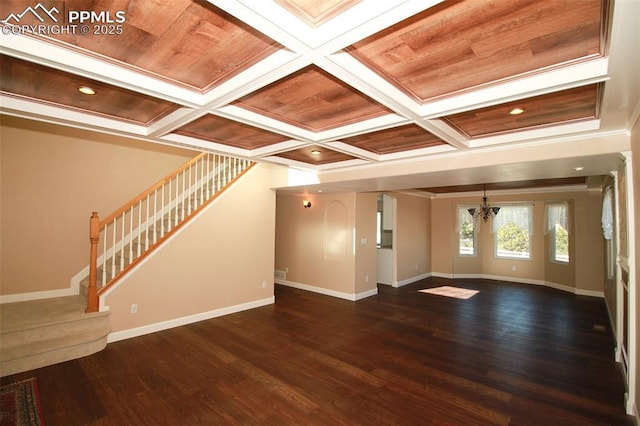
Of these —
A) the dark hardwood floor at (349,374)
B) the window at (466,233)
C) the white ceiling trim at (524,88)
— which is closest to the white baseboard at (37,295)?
the dark hardwood floor at (349,374)

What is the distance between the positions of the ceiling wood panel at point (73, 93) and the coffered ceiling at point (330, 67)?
0.01 m

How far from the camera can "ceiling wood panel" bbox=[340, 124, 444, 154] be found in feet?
9.30

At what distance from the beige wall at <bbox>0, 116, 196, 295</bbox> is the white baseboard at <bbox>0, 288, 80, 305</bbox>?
0.18 ft

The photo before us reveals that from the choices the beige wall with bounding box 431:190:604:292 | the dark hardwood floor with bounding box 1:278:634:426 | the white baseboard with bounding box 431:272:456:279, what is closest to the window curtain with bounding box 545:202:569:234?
the beige wall with bounding box 431:190:604:292

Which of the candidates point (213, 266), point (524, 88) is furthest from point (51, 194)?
point (524, 88)

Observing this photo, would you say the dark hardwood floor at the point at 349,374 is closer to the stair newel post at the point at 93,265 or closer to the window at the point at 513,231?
the stair newel post at the point at 93,265

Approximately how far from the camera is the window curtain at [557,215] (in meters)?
7.70

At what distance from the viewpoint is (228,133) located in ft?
9.88

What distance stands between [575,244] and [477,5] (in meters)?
8.10

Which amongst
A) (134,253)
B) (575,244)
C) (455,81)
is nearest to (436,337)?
(455,81)

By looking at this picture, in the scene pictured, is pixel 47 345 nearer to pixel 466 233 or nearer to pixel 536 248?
pixel 466 233

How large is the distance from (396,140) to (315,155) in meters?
1.10

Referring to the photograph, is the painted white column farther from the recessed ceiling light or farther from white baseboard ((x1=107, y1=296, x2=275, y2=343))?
white baseboard ((x1=107, y1=296, x2=275, y2=343))

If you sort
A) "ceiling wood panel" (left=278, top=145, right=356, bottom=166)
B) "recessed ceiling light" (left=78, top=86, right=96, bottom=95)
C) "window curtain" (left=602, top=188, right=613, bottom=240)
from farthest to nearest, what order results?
"window curtain" (left=602, top=188, right=613, bottom=240)
"ceiling wood panel" (left=278, top=145, right=356, bottom=166)
"recessed ceiling light" (left=78, top=86, right=96, bottom=95)
